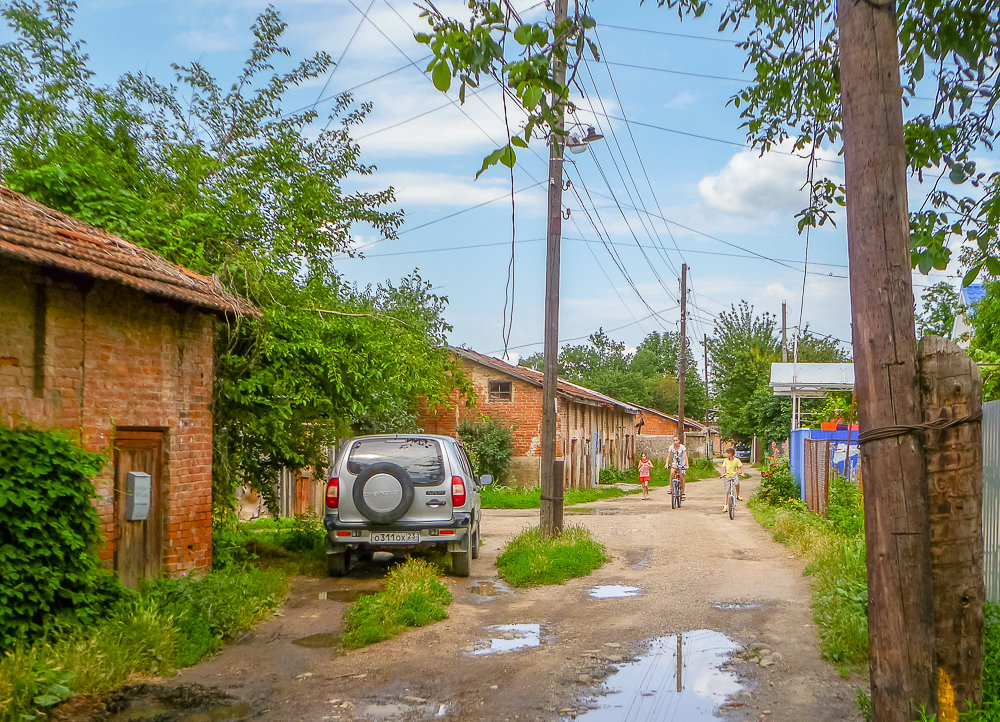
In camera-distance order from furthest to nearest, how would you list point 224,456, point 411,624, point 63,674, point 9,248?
point 224,456 → point 411,624 → point 9,248 → point 63,674

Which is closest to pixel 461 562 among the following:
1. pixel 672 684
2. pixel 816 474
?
pixel 672 684

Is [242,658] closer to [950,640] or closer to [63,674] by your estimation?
[63,674]

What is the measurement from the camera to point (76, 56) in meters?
13.9

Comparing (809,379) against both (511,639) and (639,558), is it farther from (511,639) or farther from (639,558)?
(511,639)

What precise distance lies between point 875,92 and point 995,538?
374cm

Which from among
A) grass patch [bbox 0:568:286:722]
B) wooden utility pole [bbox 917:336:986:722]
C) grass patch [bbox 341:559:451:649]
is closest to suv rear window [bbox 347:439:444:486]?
grass patch [bbox 341:559:451:649]

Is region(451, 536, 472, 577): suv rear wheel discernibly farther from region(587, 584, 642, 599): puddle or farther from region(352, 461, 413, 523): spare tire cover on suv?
region(587, 584, 642, 599): puddle

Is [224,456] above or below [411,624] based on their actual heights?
above

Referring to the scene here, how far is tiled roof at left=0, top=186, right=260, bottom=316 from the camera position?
22.7ft

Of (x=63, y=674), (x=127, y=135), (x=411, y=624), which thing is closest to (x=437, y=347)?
(x=127, y=135)

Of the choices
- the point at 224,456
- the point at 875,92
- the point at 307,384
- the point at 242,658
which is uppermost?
the point at 875,92

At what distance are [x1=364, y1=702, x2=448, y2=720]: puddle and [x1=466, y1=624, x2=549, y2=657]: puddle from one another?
145 cm

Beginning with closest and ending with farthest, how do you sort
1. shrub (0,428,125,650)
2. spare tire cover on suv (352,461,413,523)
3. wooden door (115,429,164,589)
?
1. shrub (0,428,125,650)
2. wooden door (115,429,164,589)
3. spare tire cover on suv (352,461,413,523)

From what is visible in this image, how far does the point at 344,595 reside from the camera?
33.7 feet
